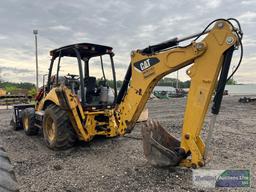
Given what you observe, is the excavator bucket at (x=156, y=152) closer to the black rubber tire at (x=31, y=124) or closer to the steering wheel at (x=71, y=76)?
the steering wheel at (x=71, y=76)

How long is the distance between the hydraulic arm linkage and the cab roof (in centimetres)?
185

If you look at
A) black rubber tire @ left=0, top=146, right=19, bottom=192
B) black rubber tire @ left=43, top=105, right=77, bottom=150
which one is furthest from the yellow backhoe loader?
black rubber tire @ left=0, top=146, right=19, bottom=192

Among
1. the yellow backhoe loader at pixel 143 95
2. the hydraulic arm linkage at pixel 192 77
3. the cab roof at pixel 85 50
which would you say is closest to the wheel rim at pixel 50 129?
the yellow backhoe loader at pixel 143 95

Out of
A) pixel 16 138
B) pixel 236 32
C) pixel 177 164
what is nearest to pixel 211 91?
pixel 236 32

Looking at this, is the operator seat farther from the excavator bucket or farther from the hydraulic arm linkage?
the excavator bucket

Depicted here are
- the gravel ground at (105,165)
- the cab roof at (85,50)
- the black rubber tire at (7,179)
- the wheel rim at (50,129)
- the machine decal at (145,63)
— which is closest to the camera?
the black rubber tire at (7,179)

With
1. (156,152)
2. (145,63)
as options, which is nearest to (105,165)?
(156,152)

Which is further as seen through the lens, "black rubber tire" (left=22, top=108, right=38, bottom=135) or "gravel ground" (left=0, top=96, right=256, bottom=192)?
"black rubber tire" (left=22, top=108, right=38, bottom=135)

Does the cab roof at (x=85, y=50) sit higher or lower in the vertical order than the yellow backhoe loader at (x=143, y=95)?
higher

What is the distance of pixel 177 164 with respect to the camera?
438cm

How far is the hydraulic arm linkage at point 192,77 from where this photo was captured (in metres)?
4.04

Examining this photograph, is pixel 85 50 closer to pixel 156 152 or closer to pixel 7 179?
pixel 156 152

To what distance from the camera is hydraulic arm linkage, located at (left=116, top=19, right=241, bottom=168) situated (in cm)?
404

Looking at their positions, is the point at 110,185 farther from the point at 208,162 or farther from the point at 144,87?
the point at 208,162
